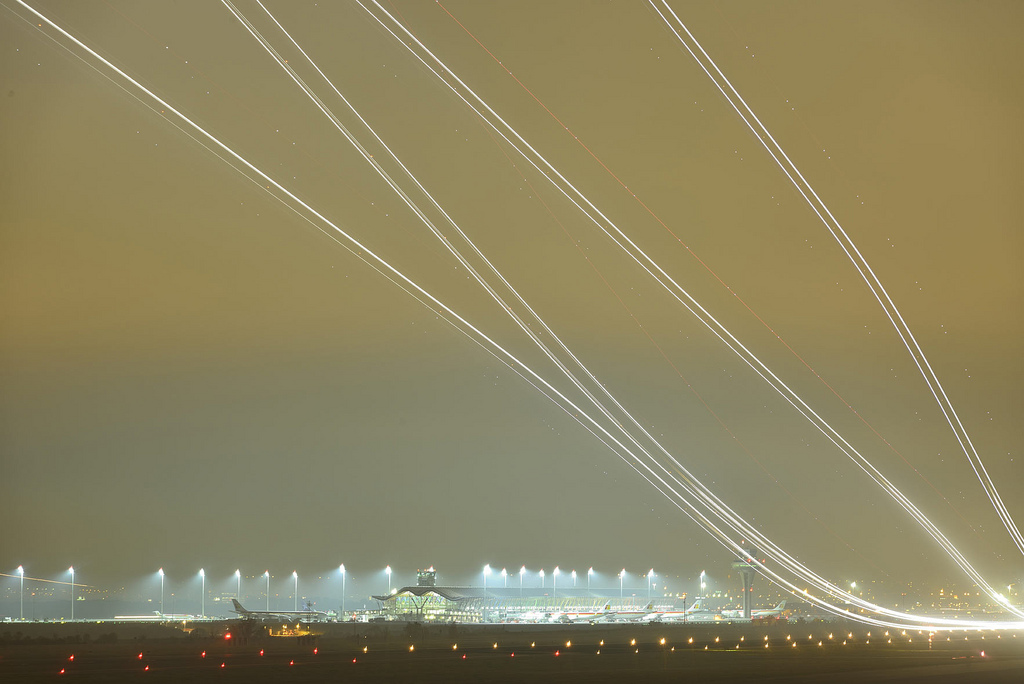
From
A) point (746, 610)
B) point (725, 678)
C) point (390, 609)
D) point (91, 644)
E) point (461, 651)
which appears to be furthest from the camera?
point (746, 610)

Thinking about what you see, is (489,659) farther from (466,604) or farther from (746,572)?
(746,572)

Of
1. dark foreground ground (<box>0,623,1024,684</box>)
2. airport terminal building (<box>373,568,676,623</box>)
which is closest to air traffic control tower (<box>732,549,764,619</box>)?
airport terminal building (<box>373,568,676,623</box>)

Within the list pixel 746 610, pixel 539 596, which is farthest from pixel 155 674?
pixel 746 610

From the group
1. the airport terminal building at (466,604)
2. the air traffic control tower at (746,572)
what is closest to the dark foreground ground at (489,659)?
the airport terminal building at (466,604)

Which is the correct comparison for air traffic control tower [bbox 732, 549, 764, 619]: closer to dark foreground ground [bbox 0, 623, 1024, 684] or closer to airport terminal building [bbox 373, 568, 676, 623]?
airport terminal building [bbox 373, 568, 676, 623]

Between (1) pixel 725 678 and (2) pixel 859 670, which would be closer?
(1) pixel 725 678

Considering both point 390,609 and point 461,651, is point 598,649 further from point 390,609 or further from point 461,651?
point 390,609

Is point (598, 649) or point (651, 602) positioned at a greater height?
point (598, 649)

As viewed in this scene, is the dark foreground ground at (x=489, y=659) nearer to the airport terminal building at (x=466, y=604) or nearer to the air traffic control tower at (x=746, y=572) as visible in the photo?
the airport terminal building at (x=466, y=604)

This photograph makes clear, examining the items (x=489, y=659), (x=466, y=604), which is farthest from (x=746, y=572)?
(x=489, y=659)
